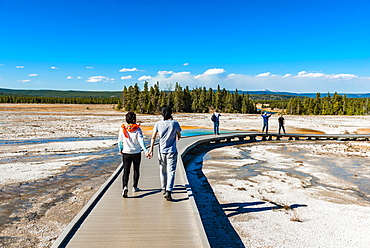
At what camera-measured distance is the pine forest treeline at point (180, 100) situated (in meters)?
71.6

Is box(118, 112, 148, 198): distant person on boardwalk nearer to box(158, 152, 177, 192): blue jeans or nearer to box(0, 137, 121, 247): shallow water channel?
box(158, 152, 177, 192): blue jeans

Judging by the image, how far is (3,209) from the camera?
22.9ft

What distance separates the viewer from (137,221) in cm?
498

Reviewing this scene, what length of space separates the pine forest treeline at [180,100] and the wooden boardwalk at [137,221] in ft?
206

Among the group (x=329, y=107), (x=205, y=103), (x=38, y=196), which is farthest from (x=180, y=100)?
(x=38, y=196)

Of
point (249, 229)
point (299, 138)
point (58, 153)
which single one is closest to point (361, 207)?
point (249, 229)

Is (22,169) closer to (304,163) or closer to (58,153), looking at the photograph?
(58,153)

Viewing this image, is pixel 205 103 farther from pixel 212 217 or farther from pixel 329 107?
pixel 212 217

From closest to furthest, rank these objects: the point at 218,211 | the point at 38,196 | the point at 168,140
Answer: the point at 168,140
the point at 218,211
the point at 38,196

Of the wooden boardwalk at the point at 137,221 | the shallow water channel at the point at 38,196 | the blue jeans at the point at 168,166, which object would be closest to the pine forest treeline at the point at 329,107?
the shallow water channel at the point at 38,196

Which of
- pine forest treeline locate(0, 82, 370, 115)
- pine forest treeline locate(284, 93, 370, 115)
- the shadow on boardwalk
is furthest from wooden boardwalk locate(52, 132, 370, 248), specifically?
pine forest treeline locate(284, 93, 370, 115)

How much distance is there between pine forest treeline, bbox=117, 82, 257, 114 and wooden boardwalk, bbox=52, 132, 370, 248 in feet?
206

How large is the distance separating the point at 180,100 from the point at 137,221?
7565 centimetres

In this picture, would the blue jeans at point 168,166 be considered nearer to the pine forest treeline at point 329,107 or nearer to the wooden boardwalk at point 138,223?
the wooden boardwalk at point 138,223
